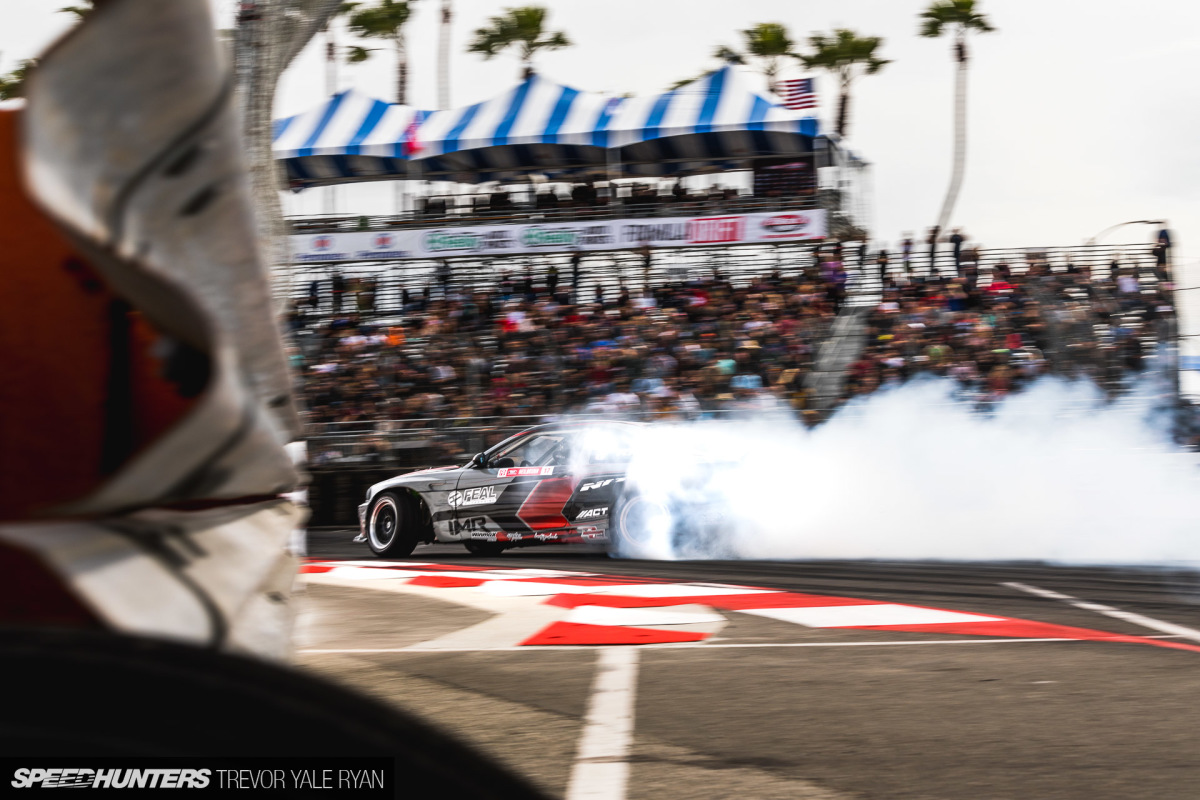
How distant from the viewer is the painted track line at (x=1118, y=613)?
A: 559cm

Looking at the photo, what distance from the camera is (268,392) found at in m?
1.64

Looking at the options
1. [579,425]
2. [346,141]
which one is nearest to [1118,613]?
[579,425]

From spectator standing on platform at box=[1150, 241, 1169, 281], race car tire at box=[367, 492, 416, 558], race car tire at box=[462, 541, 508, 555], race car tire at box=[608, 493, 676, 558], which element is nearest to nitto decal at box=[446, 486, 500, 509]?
race car tire at box=[367, 492, 416, 558]

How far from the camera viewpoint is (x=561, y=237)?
79.2 feet

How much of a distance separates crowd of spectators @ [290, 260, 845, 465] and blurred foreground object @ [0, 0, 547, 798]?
1393cm

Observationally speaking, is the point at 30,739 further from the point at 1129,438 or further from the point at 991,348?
the point at 991,348

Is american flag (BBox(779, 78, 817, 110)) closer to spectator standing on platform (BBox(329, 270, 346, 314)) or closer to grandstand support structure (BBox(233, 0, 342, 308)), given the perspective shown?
spectator standing on platform (BBox(329, 270, 346, 314))

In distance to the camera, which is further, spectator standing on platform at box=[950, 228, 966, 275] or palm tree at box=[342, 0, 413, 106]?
palm tree at box=[342, 0, 413, 106]

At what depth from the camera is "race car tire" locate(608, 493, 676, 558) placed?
11.1 m

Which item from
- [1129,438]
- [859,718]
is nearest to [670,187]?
[1129,438]

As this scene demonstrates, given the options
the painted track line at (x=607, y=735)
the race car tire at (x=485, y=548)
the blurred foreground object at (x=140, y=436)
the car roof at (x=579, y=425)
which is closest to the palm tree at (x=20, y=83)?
the blurred foreground object at (x=140, y=436)

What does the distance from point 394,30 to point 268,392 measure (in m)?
40.3

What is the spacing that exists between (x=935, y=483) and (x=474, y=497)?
5.02 meters

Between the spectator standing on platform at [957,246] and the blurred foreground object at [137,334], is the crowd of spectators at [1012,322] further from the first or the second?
the blurred foreground object at [137,334]
